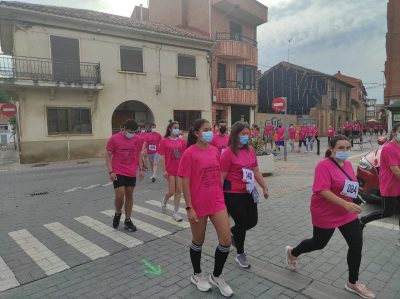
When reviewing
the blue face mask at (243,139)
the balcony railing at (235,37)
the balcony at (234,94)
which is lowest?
the blue face mask at (243,139)

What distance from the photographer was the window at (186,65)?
2023 centimetres

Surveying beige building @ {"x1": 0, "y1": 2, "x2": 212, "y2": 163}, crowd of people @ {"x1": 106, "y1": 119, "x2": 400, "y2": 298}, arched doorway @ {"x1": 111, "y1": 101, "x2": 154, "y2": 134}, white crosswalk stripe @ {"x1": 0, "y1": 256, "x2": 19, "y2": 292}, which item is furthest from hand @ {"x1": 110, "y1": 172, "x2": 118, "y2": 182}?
arched doorway @ {"x1": 111, "y1": 101, "x2": 154, "y2": 134}

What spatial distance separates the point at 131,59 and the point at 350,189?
17133 millimetres

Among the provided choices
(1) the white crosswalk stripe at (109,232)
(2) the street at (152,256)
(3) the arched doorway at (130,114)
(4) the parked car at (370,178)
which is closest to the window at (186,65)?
(3) the arched doorway at (130,114)

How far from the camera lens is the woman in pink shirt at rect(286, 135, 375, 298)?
3041 mm

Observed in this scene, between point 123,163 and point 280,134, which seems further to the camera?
point 280,134

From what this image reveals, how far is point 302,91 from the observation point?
37.8 meters

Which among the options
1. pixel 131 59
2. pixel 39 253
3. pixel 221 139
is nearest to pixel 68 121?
pixel 131 59

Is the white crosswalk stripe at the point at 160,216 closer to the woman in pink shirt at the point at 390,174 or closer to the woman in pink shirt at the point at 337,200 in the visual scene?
the woman in pink shirt at the point at 337,200

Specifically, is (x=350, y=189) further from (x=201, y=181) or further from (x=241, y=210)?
(x=201, y=181)

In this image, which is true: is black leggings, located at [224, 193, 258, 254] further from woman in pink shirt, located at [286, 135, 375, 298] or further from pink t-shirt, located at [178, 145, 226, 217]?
woman in pink shirt, located at [286, 135, 375, 298]

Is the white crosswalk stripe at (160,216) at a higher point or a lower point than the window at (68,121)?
lower

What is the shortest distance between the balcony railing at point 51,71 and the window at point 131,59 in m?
1.68

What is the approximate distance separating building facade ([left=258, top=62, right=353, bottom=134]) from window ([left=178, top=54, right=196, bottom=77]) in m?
16.1
